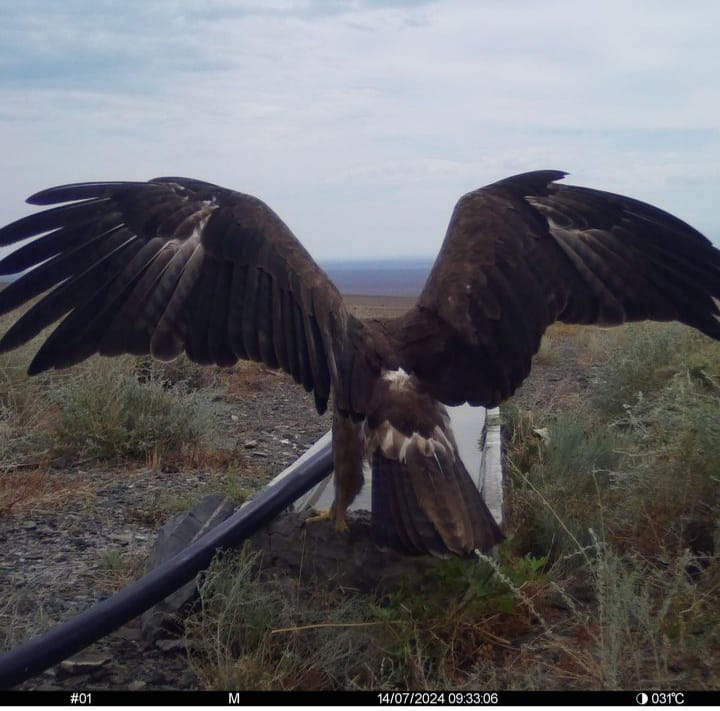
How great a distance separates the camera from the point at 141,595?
11.6 ft

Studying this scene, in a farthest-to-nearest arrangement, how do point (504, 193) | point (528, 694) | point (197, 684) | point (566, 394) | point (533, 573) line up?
point (566, 394)
point (504, 193)
point (533, 573)
point (197, 684)
point (528, 694)

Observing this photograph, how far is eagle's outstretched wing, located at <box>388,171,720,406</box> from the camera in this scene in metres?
4.29

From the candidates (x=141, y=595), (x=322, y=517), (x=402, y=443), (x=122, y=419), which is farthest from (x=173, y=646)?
(x=122, y=419)

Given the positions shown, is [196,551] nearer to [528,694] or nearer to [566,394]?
[528,694]

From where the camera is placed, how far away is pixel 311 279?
13.4 feet

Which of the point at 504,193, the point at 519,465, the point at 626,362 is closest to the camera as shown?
the point at 504,193

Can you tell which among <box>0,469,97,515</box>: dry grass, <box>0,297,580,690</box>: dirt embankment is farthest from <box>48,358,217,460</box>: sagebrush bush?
<box>0,469,97,515</box>: dry grass

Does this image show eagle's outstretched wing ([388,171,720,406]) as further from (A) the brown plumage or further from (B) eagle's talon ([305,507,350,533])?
(B) eagle's talon ([305,507,350,533])

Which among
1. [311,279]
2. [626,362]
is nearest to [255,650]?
[311,279]

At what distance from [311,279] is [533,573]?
64.1 inches

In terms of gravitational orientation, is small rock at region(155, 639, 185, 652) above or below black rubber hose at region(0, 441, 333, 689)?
below

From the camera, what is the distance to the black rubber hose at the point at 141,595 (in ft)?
10.1

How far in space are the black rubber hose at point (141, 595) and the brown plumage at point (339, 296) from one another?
0.40 metres

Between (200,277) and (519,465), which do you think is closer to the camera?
(200,277)
